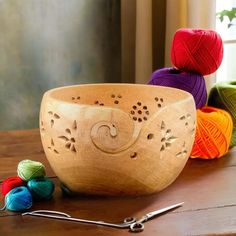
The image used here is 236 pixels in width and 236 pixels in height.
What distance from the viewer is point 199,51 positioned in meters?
0.79

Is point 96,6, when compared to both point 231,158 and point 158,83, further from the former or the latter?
point 231,158

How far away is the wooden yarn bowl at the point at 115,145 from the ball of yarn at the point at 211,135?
0.14m

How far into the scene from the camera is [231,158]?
0.79 metres

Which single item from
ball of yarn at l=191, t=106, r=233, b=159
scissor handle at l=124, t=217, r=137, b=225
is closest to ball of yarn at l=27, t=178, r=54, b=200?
scissor handle at l=124, t=217, r=137, b=225

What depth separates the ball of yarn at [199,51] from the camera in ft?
2.60

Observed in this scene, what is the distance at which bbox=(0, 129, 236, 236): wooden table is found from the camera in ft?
1.72

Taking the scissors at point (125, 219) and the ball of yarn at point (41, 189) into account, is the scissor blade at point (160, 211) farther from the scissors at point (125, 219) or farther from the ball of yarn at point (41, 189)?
the ball of yarn at point (41, 189)

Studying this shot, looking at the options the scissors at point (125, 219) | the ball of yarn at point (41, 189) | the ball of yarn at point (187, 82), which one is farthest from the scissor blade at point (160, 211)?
the ball of yarn at point (187, 82)

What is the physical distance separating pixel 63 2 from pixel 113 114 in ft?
3.36

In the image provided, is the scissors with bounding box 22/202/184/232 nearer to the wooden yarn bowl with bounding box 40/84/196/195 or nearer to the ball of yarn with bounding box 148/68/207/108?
the wooden yarn bowl with bounding box 40/84/196/195

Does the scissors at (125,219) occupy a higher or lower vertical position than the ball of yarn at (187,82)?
lower

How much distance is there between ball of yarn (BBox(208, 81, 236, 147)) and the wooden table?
0.11 m

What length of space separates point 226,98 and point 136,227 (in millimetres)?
380

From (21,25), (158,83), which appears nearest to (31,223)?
(158,83)
